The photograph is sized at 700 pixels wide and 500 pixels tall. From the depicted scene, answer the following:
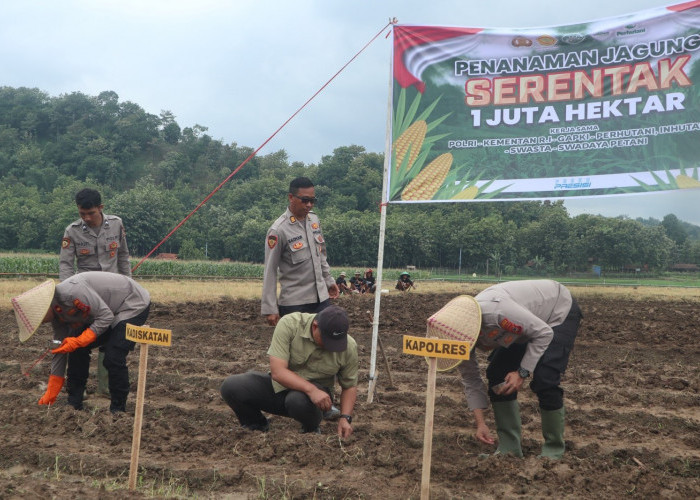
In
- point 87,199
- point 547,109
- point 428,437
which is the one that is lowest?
point 428,437

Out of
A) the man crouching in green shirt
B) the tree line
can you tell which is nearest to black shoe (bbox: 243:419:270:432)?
the man crouching in green shirt

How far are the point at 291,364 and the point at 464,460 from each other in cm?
125

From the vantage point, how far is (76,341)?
4637 millimetres

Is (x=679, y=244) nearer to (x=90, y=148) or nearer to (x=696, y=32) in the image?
(x=696, y=32)

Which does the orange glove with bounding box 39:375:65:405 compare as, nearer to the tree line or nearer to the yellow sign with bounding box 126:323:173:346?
the yellow sign with bounding box 126:323:173:346

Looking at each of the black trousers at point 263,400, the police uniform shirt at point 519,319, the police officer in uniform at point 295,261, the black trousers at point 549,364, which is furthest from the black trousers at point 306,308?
the black trousers at point 549,364

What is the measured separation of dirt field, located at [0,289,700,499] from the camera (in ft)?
11.3

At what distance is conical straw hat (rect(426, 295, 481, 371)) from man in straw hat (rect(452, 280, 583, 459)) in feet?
0.22

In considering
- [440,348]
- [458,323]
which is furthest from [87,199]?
[440,348]

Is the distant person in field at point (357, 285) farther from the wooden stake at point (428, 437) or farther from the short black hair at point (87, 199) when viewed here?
the wooden stake at point (428, 437)

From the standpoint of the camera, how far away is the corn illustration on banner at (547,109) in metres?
4.95

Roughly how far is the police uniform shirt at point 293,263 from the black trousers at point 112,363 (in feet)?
3.43

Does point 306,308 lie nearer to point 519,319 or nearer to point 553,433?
point 519,319

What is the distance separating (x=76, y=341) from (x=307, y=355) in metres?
1.69
